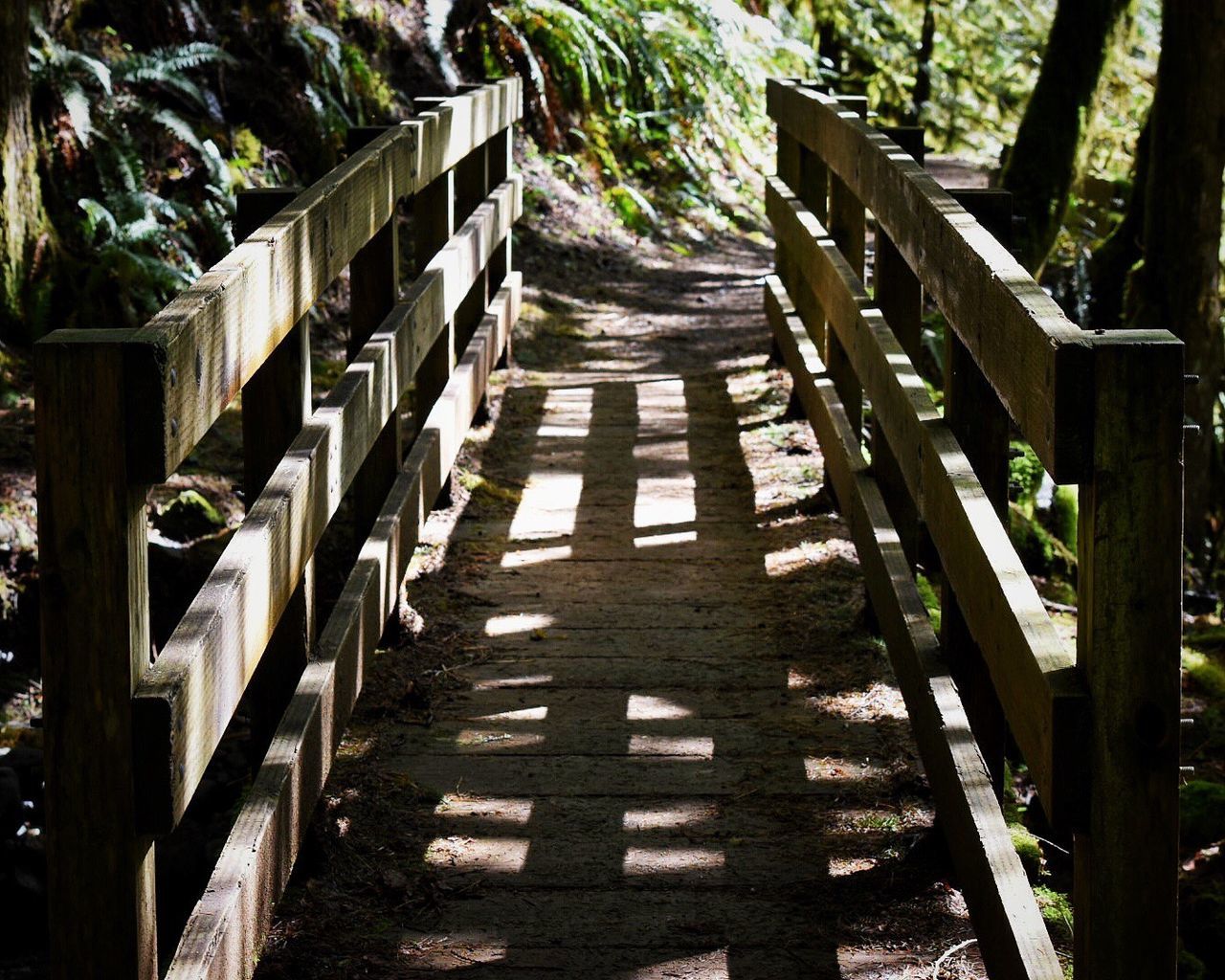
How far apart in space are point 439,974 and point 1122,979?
1514mm

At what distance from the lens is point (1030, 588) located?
2.70 m

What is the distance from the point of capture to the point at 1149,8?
66.2 ft

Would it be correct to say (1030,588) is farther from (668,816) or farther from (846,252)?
(846,252)

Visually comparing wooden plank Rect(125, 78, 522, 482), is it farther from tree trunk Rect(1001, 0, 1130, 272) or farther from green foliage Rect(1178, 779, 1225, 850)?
tree trunk Rect(1001, 0, 1130, 272)

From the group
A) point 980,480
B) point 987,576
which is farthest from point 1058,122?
Result: point 987,576

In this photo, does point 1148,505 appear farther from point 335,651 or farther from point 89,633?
point 335,651

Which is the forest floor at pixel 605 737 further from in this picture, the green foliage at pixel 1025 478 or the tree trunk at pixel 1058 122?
the tree trunk at pixel 1058 122

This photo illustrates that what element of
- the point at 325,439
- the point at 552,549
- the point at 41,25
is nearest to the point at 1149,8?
the point at 41,25

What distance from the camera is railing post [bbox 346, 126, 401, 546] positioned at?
487 centimetres

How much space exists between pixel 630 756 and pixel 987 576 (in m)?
1.73

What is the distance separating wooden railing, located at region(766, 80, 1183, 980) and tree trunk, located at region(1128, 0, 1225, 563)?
596cm

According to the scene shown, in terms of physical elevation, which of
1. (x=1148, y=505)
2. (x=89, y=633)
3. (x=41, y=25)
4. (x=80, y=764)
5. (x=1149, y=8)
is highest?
(x=1149, y=8)

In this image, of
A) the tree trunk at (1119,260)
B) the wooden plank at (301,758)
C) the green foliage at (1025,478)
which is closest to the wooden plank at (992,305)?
the wooden plank at (301,758)

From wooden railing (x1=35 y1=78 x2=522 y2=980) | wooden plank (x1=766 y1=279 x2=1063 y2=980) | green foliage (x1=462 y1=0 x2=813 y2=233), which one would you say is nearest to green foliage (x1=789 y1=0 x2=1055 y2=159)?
green foliage (x1=462 y1=0 x2=813 y2=233)
